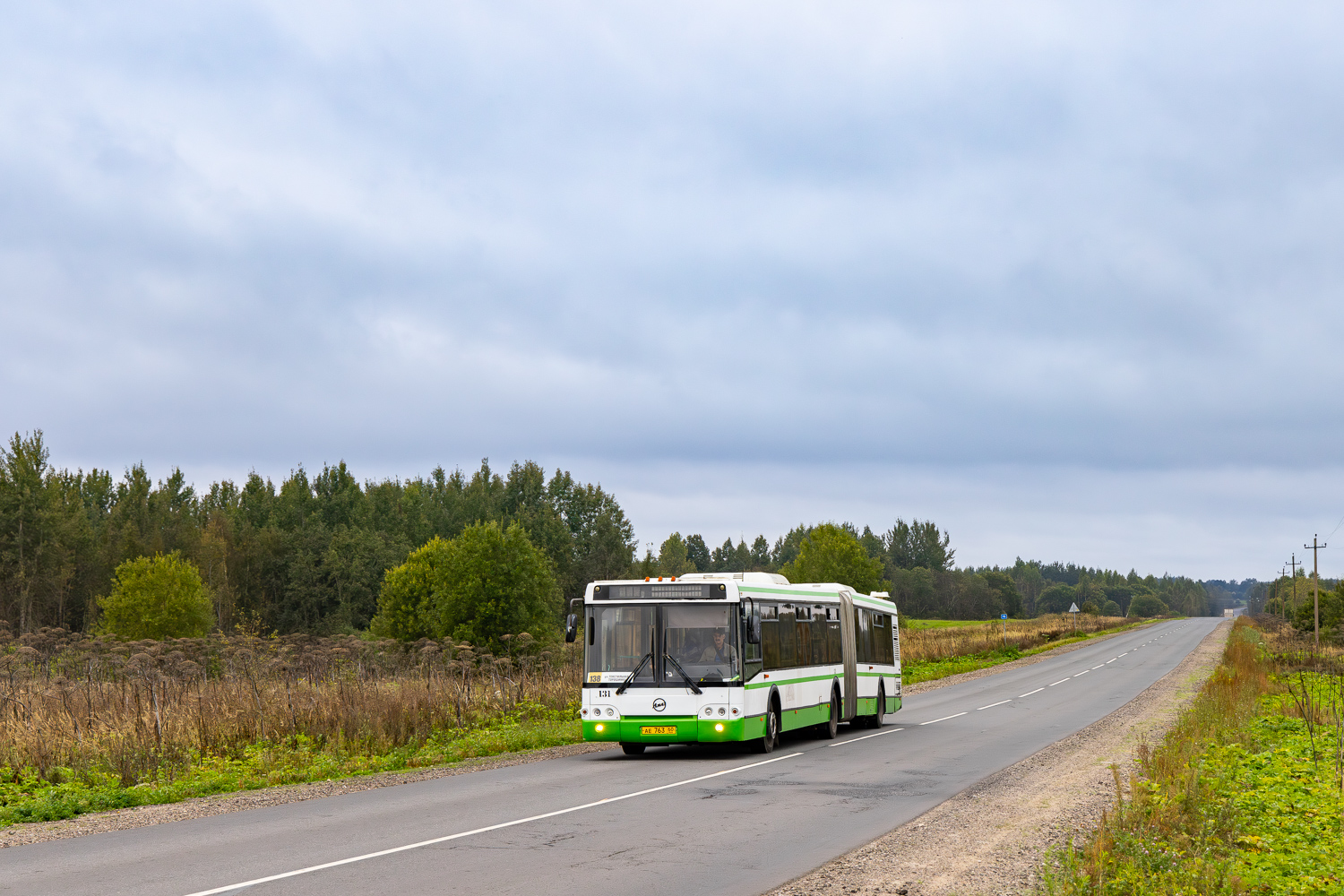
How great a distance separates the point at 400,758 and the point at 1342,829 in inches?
512

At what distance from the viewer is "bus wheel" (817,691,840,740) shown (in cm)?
2378

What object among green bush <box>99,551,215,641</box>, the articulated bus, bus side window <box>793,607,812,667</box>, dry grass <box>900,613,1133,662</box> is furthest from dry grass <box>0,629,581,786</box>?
green bush <box>99,551,215,641</box>

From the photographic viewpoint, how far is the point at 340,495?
12769 centimetres

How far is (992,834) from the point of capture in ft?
37.0

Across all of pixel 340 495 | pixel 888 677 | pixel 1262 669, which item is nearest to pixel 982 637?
pixel 1262 669

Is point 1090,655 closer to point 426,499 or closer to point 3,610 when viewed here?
point 3,610

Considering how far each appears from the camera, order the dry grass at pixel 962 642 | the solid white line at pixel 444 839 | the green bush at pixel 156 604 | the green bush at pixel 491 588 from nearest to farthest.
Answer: the solid white line at pixel 444 839 → the dry grass at pixel 962 642 → the green bush at pixel 156 604 → the green bush at pixel 491 588

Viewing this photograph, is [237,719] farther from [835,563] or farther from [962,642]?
[835,563]

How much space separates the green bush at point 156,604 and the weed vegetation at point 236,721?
4912 centimetres

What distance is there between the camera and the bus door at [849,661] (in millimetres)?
24906

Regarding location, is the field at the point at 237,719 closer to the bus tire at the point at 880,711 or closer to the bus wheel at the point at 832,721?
the bus wheel at the point at 832,721

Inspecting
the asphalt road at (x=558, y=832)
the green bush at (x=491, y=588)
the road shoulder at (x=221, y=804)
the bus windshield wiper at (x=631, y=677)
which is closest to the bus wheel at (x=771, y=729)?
the asphalt road at (x=558, y=832)

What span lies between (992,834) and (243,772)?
35.2 feet

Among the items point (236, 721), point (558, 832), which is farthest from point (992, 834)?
point (236, 721)
